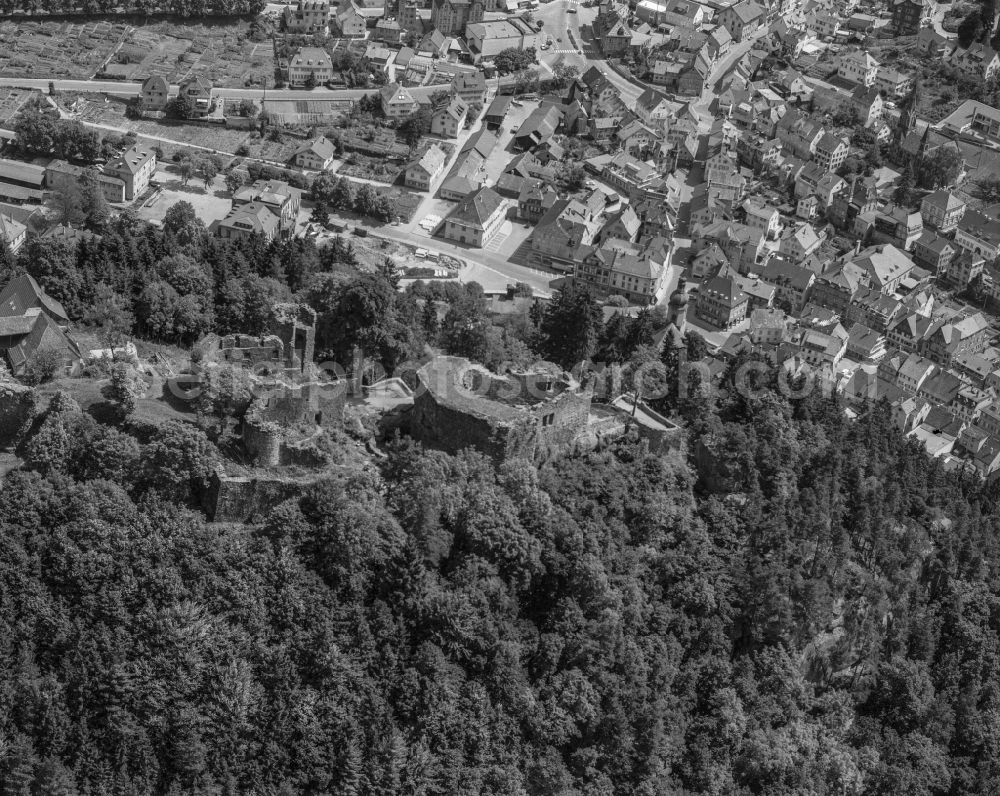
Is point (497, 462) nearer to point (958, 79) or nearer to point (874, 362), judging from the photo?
point (874, 362)

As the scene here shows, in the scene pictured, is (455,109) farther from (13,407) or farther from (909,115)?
(13,407)

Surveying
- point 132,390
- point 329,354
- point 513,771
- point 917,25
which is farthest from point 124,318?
point 917,25

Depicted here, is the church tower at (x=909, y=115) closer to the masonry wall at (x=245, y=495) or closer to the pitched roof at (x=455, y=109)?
the pitched roof at (x=455, y=109)

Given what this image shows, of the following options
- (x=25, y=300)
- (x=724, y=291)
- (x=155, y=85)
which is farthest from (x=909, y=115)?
(x=25, y=300)

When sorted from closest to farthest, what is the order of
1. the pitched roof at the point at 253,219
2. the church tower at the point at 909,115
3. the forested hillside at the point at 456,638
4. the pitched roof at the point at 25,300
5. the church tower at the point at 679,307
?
the forested hillside at the point at 456,638 < the pitched roof at the point at 25,300 < the pitched roof at the point at 253,219 < the church tower at the point at 679,307 < the church tower at the point at 909,115

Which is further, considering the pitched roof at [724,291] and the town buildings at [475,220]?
the town buildings at [475,220]

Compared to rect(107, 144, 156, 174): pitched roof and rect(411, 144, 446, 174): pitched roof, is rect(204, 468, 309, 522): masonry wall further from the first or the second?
rect(411, 144, 446, 174): pitched roof

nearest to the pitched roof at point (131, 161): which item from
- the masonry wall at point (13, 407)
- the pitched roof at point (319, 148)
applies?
the pitched roof at point (319, 148)

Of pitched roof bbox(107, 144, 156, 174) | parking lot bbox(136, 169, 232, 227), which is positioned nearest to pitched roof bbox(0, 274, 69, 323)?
parking lot bbox(136, 169, 232, 227)
